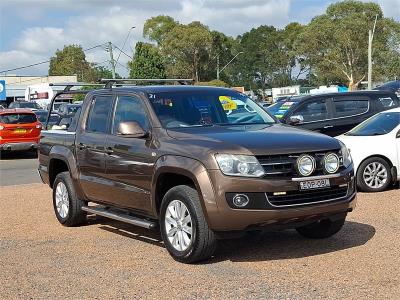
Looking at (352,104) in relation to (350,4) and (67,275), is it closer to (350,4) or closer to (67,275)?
(67,275)

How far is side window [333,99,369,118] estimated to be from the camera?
531 inches

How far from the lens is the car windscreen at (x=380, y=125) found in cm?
1078

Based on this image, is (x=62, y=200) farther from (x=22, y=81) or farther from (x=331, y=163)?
(x=22, y=81)

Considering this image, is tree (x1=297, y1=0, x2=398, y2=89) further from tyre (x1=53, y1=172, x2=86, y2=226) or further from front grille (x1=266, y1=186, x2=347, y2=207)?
front grille (x1=266, y1=186, x2=347, y2=207)

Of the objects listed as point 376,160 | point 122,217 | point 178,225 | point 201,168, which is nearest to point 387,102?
point 376,160

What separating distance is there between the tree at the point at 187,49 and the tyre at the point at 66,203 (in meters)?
59.5

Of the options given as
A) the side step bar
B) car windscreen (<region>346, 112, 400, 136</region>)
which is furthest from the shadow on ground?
car windscreen (<region>346, 112, 400, 136</region>)

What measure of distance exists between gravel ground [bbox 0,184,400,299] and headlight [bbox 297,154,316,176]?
898 millimetres

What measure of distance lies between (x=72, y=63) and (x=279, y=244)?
10172 cm

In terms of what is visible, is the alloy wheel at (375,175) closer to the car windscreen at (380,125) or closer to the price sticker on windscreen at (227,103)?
the car windscreen at (380,125)

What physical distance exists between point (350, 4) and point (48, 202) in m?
57.5

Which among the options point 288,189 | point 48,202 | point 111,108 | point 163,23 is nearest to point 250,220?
point 288,189

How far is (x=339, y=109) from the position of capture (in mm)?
13531

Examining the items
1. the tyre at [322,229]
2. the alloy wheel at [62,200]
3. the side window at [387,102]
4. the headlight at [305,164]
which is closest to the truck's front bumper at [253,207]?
the headlight at [305,164]
